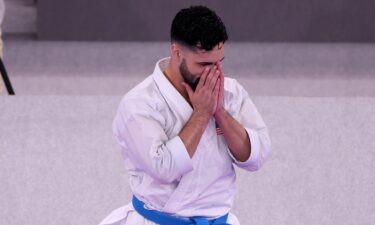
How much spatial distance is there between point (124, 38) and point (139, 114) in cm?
378

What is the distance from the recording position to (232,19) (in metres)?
6.23

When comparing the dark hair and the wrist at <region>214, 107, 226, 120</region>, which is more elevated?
the dark hair

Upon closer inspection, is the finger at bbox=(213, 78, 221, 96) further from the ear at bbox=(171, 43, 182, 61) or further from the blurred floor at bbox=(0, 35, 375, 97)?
the blurred floor at bbox=(0, 35, 375, 97)

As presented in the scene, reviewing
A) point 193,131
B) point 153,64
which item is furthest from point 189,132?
point 153,64

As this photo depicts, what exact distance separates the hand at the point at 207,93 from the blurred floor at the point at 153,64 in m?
2.87

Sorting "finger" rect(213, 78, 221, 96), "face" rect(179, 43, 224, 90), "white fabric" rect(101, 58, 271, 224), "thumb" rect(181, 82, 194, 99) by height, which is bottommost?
"white fabric" rect(101, 58, 271, 224)

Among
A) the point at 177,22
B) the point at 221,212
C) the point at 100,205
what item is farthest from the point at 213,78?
the point at 100,205

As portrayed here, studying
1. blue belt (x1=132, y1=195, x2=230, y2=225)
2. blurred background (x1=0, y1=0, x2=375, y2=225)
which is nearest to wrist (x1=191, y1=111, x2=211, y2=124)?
blue belt (x1=132, y1=195, x2=230, y2=225)

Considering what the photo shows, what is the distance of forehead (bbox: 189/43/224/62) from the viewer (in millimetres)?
2467

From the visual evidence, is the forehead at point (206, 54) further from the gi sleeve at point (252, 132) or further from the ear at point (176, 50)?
the gi sleeve at point (252, 132)

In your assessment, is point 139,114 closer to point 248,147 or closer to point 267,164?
point 248,147

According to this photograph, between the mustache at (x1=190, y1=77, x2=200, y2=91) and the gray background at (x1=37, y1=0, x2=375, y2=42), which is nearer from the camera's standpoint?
the mustache at (x1=190, y1=77, x2=200, y2=91)

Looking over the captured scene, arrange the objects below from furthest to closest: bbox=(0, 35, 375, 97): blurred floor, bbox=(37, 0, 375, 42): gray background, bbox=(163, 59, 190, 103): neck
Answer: bbox=(37, 0, 375, 42): gray background
bbox=(0, 35, 375, 97): blurred floor
bbox=(163, 59, 190, 103): neck

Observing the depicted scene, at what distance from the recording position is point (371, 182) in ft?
12.9
